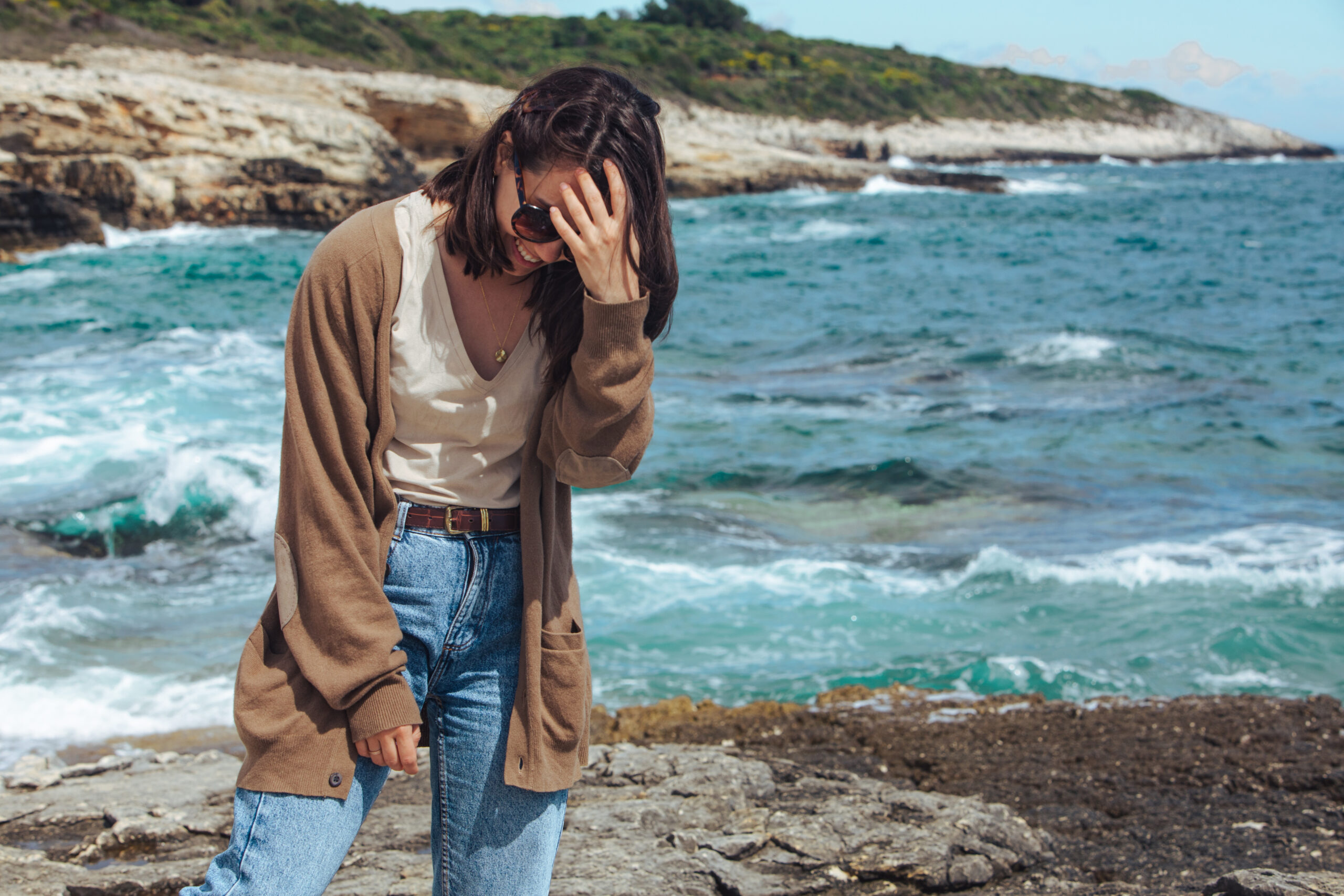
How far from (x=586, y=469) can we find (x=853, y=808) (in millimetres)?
2103

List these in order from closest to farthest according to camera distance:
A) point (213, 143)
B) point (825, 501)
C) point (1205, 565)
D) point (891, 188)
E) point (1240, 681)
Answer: point (1240, 681) < point (1205, 565) < point (825, 501) < point (213, 143) < point (891, 188)

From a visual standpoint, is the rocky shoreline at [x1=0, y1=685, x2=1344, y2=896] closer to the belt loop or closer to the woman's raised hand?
the belt loop

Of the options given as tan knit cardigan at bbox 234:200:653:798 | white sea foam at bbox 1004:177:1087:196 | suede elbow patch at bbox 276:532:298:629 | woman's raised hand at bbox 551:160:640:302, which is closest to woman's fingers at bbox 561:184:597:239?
woman's raised hand at bbox 551:160:640:302

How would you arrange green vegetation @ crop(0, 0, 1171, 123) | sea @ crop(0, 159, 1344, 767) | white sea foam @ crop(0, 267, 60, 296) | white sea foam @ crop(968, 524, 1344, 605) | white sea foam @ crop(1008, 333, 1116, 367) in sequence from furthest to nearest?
1. green vegetation @ crop(0, 0, 1171, 123)
2. white sea foam @ crop(0, 267, 60, 296)
3. white sea foam @ crop(1008, 333, 1116, 367)
4. white sea foam @ crop(968, 524, 1344, 605)
5. sea @ crop(0, 159, 1344, 767)

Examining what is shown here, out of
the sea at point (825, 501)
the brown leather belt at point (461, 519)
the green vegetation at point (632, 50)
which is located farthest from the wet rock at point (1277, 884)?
the green vegetation at point (632, 50)

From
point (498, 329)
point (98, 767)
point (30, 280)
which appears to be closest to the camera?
point (498, 329)

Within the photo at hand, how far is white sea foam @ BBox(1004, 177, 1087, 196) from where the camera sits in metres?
46.0

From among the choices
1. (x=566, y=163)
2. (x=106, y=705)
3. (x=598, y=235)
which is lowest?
(x=106, y=705)

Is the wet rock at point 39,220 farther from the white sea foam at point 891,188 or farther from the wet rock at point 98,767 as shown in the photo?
the white sea foam at point 891,188

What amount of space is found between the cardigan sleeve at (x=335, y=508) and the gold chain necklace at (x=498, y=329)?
6.9 inches

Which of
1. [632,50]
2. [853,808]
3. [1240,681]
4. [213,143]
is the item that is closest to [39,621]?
[853,808]

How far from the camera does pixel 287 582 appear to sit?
5.32 ft

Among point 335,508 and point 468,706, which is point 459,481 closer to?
point 335,508

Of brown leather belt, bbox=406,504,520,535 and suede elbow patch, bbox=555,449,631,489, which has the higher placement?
suede elbow patch, bbox=555,449,631,489
